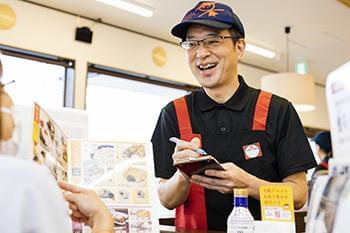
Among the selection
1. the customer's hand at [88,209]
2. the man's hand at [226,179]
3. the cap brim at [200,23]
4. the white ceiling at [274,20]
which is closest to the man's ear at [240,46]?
the cap brim at [200,23]

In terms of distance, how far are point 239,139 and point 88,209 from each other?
2.59 ft

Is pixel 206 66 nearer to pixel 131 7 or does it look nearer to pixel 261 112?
pixel 261 112

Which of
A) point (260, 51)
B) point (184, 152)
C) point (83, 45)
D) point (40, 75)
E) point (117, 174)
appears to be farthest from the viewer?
point (260, 51)

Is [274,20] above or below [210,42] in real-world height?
above

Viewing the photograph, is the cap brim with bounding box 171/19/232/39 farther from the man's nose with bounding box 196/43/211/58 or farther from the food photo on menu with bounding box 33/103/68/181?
the food photo on menu with bounding box 33/103/68/181

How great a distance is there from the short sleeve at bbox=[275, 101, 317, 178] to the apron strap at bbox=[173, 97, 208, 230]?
11.5 inches

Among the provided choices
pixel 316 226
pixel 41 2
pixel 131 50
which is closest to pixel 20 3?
pixel 41 2

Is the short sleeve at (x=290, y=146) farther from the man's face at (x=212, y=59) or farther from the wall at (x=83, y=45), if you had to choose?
the wall at (x=83, y=45)

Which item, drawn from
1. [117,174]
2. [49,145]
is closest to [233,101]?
[117,174]

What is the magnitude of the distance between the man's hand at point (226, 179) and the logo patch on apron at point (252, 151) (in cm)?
20

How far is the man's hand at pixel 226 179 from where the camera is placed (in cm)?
134

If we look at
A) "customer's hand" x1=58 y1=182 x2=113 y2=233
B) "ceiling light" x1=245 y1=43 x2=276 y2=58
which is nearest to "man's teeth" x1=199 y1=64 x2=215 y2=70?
"customer's hand" x1=58 y1=182 x2=113 y2=233

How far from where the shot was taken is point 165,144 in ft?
5.51

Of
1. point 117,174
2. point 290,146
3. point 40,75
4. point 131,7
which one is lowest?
point 117,174
